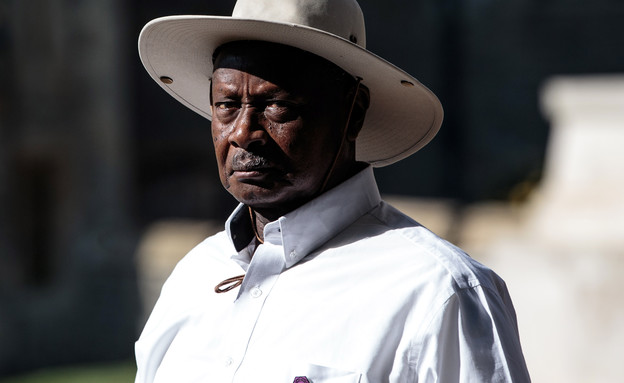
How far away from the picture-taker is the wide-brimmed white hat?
1955mm

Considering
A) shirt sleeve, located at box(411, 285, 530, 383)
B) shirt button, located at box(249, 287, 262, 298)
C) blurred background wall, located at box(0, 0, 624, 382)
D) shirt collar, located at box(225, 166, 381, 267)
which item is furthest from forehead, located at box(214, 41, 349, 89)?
blurred background wall, located at box(0, 0, 624, 382)

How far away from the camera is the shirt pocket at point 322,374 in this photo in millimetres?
1796

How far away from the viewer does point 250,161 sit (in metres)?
1.97

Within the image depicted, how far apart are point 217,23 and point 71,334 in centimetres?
1246

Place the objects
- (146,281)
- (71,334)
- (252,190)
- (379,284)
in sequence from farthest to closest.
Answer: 1. (71,334)
2. (146,281)
3. (252,190)
4. (379,284)

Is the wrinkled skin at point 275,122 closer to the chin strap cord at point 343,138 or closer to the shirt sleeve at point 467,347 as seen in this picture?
the chin strap cord at point 343,138

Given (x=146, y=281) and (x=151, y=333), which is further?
(x=146, y=281)

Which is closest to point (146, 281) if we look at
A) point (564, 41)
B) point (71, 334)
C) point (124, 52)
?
point (71, 334)

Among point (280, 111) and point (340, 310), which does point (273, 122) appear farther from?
point (340, 310)

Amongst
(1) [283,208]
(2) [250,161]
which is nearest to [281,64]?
(2) [250,161]

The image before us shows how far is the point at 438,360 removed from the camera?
1.75 metres

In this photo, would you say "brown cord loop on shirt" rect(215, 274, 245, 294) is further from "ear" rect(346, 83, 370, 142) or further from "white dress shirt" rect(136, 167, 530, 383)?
"ear" rect(346, 83, 370, 142)

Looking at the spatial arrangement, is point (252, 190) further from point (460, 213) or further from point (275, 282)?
point (460, 213)

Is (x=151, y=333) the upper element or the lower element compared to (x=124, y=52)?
upper
